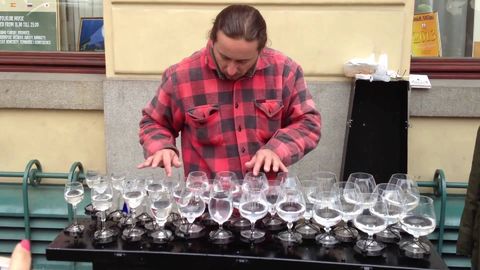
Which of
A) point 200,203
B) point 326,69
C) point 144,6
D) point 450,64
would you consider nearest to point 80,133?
point 144,6

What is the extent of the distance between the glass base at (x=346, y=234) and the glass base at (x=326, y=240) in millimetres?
28

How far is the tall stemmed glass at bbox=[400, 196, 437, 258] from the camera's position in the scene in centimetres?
201

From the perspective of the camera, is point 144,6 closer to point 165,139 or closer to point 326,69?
point 326,69

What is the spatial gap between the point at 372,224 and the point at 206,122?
3.20ft

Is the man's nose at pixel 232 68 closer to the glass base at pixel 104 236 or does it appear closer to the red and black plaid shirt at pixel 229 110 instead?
the red and black plaid shirt at pixel 229 110

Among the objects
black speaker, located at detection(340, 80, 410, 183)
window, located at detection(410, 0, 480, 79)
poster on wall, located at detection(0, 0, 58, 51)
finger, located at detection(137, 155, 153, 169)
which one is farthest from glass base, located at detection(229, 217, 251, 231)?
poster on wall, located at detection(0, 0, 58, 51)

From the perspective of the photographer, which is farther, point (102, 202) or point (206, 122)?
point (206, 122)

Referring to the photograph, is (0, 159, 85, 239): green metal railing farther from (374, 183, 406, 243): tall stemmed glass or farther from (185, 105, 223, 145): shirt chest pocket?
(374, 183, 406, 243): tall stemmed glass

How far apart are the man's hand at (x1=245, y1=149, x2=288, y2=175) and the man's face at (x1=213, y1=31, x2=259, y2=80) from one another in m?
0.39

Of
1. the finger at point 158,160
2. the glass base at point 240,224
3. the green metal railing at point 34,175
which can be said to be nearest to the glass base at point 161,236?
the glass base at point 240,224

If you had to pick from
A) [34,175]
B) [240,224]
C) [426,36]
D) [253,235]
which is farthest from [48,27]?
[253,235]

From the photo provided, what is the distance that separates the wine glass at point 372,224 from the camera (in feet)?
6.56

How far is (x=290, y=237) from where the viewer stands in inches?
83.1

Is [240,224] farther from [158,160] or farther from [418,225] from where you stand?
[418,225]
